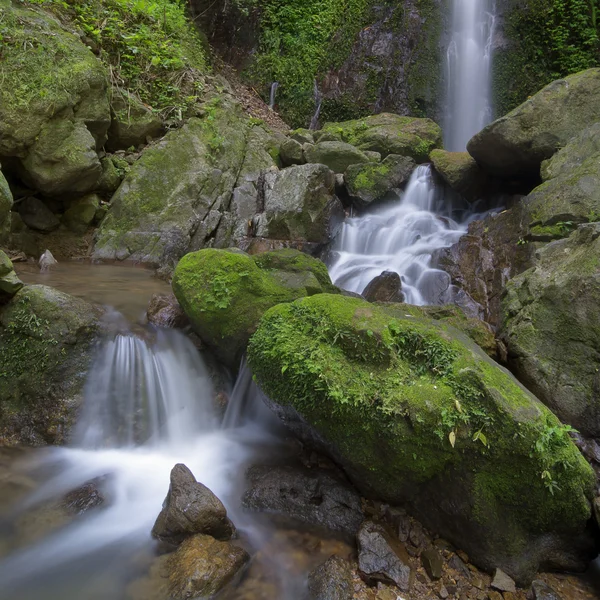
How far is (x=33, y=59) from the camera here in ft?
24.6

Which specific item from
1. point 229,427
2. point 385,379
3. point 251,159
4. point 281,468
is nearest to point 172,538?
point 281,468

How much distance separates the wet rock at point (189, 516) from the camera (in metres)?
3.60

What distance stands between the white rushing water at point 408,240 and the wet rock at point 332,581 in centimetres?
486

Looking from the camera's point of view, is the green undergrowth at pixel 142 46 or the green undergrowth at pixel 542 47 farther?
the green undergrowth at pixel 542 47

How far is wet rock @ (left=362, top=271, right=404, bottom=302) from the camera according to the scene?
7.43 metres

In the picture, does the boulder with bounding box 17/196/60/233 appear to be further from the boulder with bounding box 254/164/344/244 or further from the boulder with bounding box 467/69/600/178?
the boulder with bounding box 467/69/600/178

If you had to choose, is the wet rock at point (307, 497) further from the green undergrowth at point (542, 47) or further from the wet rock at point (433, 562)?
the green undergrowth at point (542, 47)

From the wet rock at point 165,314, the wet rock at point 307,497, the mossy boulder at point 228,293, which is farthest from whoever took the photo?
the wet rock at point 165,314

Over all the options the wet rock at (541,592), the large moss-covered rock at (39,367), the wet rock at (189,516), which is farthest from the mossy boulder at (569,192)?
the large moss-covered rock at (39,367)

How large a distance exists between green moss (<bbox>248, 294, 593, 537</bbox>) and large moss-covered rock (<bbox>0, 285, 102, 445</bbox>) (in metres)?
2.23

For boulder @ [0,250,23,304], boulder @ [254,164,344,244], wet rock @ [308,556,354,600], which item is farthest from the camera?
boulder @ [254,164,344,244]

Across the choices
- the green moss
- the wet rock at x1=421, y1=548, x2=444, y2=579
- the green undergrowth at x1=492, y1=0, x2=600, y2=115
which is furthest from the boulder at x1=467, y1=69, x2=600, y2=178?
the wet rock at x1=421, y1=548, x2=444, y2=579

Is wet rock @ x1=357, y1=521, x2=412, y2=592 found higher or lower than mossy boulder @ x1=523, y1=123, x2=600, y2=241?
lower

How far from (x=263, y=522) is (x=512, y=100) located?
13421 millimetres
